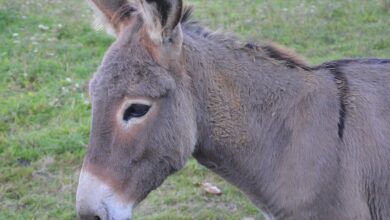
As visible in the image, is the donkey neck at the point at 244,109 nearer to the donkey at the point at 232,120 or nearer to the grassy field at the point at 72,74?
the donkey at the point at 232,120

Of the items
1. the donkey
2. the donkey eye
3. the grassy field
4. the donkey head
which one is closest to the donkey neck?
the donkey

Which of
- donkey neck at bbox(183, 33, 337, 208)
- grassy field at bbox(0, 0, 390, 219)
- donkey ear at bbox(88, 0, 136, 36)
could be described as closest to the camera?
donkey neck at bbox(183, 33, 337, 208)

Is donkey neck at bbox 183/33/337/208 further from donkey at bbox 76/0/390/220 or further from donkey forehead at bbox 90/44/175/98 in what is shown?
donkey forehead at bbox 90/44/175/98

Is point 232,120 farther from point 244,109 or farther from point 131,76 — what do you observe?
point 131,76

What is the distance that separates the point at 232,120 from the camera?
3127 millimetres

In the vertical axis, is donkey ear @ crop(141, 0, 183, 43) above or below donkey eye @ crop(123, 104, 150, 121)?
above

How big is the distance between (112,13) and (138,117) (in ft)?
2.28

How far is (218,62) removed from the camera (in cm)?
316

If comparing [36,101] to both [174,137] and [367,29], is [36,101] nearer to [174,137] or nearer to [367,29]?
[174,137]

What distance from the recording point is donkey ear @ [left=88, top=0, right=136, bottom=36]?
3219 millimetres

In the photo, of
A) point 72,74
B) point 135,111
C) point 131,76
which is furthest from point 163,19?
point 72,74

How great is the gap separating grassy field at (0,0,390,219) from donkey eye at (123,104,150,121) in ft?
5.94

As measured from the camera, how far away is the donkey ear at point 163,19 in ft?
9.32

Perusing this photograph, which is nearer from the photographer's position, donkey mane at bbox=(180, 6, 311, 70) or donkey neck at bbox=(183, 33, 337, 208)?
donkey neck at bbox=(183, 33, 337, 208)
